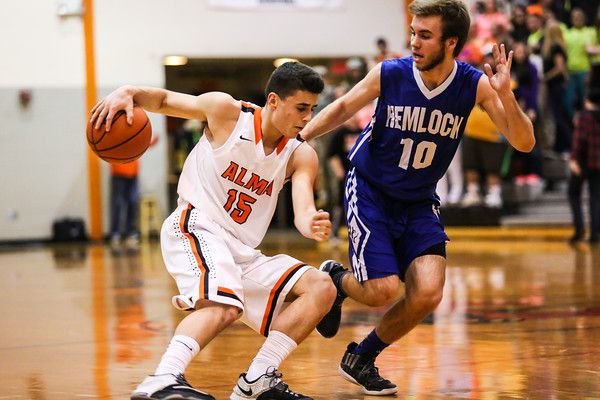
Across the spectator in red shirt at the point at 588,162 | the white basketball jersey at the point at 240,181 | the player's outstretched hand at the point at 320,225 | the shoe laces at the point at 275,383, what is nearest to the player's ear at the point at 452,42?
the white basketball jersey at the point at 240,181

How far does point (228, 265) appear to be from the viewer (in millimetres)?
4891

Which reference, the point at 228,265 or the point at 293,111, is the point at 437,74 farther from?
the point at 228,265

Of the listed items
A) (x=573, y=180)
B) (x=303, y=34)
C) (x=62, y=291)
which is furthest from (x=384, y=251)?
(x=303, y=34)

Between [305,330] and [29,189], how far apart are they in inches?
560

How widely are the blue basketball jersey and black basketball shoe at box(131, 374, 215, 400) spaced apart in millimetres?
1551

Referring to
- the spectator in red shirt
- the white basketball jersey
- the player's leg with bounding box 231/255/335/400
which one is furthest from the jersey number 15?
the spectator in red shirt

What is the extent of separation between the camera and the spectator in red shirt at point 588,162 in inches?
553

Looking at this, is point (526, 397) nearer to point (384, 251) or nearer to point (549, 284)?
point (384, 251)

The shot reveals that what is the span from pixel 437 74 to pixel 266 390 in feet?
5.56

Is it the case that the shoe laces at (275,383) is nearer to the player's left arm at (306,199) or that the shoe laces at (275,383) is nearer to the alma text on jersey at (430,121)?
the player's left arm at (306,199)

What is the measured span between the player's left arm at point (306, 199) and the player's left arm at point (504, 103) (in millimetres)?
872

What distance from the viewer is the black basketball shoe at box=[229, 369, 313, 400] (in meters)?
4.82

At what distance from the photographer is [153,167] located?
19.1 metres

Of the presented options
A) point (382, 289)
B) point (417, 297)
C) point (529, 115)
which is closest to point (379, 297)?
point (382, 289)
